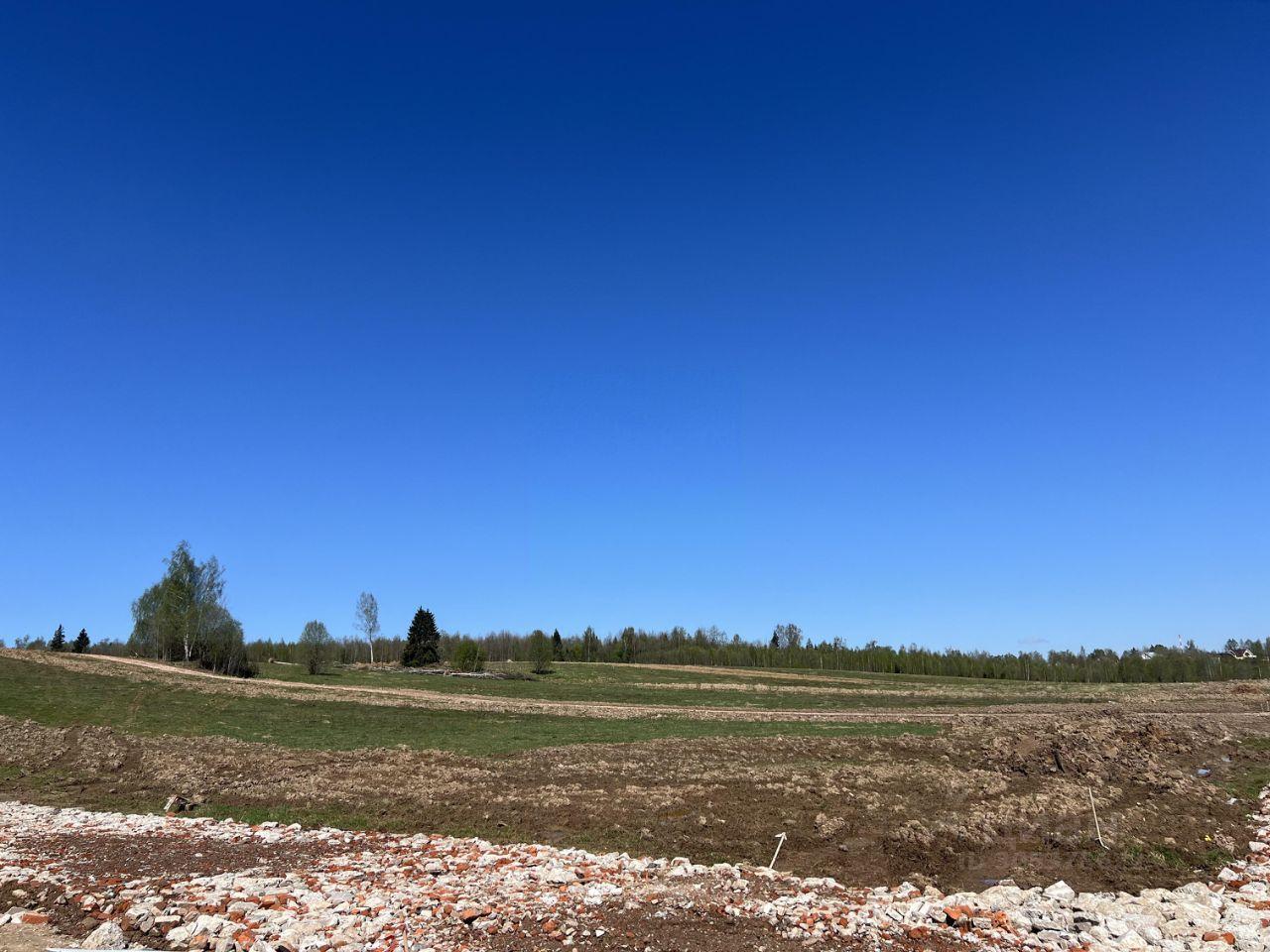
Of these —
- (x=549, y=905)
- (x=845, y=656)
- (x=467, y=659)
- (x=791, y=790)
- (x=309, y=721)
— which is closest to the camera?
(x=549, y=905)

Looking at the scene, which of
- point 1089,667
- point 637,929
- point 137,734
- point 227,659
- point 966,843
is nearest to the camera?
point 637,929

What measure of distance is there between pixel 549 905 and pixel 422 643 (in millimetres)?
90592

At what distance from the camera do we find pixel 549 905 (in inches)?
440

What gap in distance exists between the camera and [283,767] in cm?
2464

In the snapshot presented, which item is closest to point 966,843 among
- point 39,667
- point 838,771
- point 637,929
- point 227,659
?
point 838,771

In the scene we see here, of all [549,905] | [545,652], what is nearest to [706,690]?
[545,652]

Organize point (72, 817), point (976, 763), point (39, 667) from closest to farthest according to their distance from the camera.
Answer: point (72, 817) → point (976, 763) → point (39, 667)

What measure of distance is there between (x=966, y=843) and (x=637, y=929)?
8.84 m

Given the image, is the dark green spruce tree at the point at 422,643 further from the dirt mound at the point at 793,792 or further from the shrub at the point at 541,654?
the dirt mound at the point at 793,792

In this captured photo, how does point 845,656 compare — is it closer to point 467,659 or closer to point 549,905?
point 467,659

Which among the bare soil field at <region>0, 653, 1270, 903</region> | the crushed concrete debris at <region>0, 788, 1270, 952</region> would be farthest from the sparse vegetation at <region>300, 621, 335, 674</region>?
the crushed concrete debris at <region>0, 788, 1270, 952</region>

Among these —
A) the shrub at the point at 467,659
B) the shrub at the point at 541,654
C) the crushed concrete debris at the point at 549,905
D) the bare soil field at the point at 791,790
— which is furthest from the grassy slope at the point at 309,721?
the shrub at the point at 541,654

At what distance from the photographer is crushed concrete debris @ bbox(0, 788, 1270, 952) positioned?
9.90 m

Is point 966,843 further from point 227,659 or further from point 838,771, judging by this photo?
point 227,659
